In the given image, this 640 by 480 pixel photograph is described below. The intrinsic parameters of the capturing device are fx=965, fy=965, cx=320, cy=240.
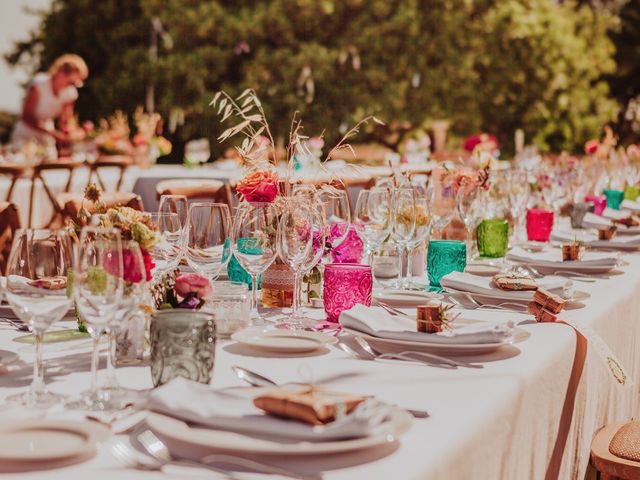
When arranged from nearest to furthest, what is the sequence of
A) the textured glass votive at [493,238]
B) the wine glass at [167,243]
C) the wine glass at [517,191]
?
the wine glass at [167,243], the textured glass votive at [493,238], the wine glass at [517,191]

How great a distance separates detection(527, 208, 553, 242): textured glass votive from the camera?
3.06m

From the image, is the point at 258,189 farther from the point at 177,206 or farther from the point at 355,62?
the point at 355,62

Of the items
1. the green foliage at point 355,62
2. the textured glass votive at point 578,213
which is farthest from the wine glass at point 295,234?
the green foliage at point 355,62

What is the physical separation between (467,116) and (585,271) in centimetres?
1470

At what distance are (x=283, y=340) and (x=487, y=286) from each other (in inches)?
26.1

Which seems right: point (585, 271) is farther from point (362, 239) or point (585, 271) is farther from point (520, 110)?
point (520, 110)

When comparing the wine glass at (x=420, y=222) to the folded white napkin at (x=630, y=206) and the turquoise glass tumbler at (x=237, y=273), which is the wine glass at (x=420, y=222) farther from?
the folded white napkin at (x=630, y=206)

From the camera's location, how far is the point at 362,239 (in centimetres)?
221

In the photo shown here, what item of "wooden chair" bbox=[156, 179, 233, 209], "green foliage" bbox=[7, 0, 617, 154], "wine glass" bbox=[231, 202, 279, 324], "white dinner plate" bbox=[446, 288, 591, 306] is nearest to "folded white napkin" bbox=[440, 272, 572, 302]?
"white dinner plate" bbox=[446, 288, 591, 306]

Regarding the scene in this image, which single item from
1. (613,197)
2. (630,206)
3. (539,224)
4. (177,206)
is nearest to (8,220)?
(177,206)

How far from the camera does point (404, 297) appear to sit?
1948 mm

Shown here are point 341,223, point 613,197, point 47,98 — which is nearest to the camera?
point 341,223

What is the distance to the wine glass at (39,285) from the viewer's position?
47.7 inches

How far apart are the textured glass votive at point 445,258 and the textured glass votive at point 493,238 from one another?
44cm
